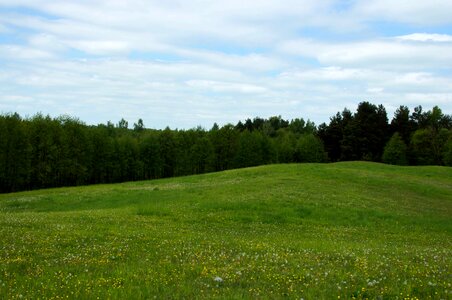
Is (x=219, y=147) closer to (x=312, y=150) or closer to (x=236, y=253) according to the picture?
(x=312, y=150)

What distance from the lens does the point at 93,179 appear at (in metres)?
106

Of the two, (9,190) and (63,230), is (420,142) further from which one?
(63,230)

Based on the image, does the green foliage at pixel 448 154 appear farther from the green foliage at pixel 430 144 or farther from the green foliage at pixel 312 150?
the green foliage at pixel 312 150

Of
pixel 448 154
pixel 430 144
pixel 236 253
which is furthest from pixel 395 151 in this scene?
pixel 236 253

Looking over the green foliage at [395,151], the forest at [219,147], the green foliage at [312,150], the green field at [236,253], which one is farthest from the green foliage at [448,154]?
the green field at [236,253]

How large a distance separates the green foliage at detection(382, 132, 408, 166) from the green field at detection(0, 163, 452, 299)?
75.4 m

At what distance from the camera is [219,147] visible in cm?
11769

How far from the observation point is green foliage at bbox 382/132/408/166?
339ft

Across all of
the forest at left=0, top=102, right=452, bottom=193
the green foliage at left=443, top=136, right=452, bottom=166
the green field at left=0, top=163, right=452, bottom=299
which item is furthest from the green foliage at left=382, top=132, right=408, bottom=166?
the green field at left=0, top=163, right=452, bottom=299

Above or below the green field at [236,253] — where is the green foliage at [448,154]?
above

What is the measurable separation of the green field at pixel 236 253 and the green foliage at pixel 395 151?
75417 mm

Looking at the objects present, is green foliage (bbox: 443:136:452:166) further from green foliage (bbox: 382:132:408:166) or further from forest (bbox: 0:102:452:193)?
green foliage (bbox: 382:132:408:166)

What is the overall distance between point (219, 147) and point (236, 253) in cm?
10411

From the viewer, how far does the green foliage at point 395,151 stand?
103 m
